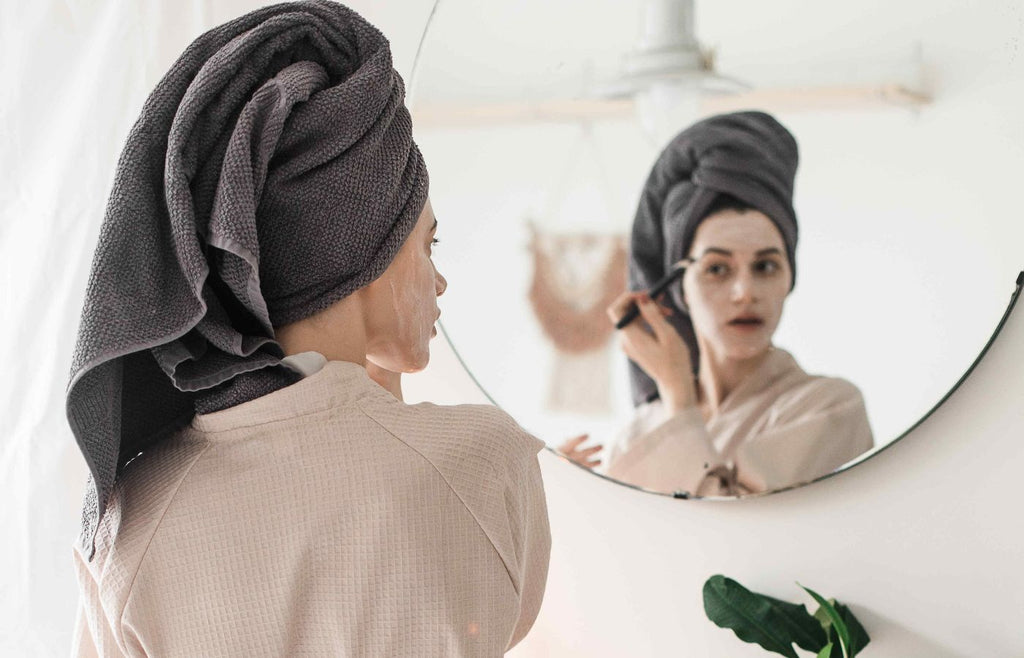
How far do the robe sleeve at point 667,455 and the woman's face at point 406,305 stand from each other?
A: 1.67ft

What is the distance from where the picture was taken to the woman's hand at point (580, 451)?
1.22 m

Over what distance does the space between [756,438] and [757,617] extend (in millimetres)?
193

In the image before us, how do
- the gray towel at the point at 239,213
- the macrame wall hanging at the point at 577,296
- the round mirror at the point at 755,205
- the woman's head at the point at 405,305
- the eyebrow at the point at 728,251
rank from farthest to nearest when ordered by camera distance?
the macrame wall hanging at the point at 577,296, the eyebrow at the point at 728,251, the round mirror at the point at 755,205, the woman's head at the point at 405,305, the gray towel at the point at 239,213

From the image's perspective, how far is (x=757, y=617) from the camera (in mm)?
1034

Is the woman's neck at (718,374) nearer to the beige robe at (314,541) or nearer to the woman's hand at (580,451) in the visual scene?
the woman's hand at (580,451)

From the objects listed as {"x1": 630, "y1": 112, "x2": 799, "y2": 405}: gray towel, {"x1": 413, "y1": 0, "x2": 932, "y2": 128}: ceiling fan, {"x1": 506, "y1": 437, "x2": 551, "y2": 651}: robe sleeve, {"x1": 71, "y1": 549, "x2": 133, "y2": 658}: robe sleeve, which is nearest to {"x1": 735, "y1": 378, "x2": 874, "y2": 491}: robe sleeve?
{"x1": 630, "y1": 112, "x2": 799, "y2": 405}: gray towel

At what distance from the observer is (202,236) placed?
573 mm

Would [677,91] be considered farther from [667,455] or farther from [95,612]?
[95,612]

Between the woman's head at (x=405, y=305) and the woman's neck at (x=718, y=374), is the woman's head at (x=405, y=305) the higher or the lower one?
the higher one

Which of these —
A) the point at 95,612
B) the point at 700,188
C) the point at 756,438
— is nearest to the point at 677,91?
the point at 700,188

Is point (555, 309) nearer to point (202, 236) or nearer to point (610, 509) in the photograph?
point (610, 509)

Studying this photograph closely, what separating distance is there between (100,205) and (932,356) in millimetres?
960

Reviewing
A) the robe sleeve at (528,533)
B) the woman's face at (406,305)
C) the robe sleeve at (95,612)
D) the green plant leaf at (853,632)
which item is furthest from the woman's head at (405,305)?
the green plant leaf at (853,632)

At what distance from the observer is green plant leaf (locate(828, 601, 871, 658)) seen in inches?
40.5
